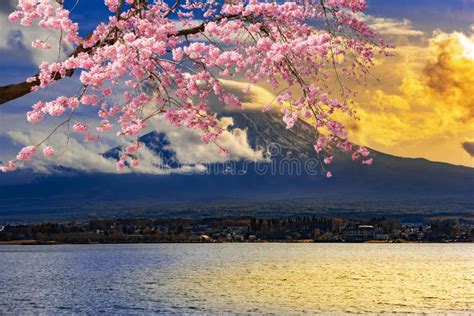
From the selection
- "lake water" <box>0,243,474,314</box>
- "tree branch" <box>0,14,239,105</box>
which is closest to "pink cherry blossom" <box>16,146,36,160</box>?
"tree branch" <box>0,14,239,105</box>

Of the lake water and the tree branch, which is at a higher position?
the tree branch

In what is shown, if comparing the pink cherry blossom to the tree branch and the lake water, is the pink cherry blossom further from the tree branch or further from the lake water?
the lake water

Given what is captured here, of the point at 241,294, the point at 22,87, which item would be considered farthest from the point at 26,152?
the point at 241,294

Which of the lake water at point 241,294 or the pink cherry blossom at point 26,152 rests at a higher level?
the pink cherry blossom at point 26,152

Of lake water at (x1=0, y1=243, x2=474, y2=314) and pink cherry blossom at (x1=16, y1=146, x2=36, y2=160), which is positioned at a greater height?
pink cherry blossom at (x1=16, y1=146, x2=36, y2=160)

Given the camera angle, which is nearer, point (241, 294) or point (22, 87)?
point (22, 87)

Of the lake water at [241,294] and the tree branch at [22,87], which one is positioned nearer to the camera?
the tree branch at [22,87]

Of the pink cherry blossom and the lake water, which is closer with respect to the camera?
the pink cherry blossom

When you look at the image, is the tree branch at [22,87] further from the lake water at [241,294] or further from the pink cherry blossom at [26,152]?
the lake water at [241,294]

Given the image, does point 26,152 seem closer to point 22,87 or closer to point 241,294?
point 22,87

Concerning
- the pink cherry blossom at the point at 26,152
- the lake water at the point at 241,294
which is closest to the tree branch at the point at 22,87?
the pink cherry blossom at the point at 26,152

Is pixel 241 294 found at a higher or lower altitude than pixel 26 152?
lower

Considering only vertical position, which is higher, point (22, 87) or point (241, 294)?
point (22, 87)

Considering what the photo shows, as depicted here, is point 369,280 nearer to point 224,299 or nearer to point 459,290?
point 459,290
